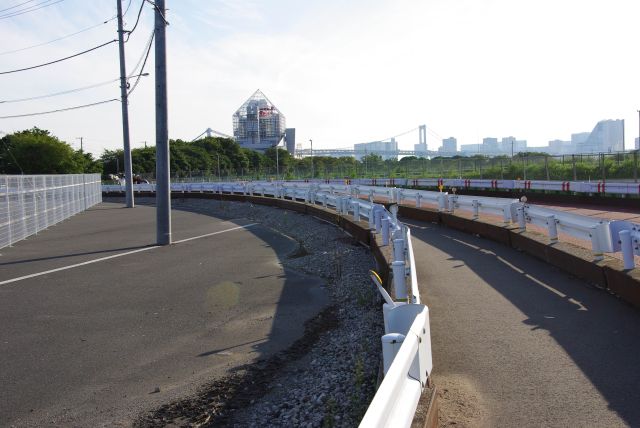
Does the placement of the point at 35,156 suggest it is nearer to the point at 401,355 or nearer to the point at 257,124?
the point at 401,355

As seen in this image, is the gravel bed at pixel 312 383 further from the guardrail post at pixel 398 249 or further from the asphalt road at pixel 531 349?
Result: the guardrail post at pixel 398 249

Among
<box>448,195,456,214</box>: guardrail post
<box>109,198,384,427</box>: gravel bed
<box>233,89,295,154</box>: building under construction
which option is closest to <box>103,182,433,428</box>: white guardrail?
<box>109,198,384,427</box>: gravel bed

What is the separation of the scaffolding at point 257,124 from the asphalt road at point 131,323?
6857 inches

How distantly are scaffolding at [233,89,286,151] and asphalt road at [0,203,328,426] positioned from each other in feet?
571

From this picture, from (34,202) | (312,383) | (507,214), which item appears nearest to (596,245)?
(312,383)

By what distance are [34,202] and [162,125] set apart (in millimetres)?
7703

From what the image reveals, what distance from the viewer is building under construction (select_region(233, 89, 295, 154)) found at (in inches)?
7490

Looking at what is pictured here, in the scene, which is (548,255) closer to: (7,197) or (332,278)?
(332,278)

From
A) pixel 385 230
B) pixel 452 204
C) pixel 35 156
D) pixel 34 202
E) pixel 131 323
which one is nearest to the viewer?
pixel 131 323

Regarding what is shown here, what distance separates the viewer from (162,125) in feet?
62.7

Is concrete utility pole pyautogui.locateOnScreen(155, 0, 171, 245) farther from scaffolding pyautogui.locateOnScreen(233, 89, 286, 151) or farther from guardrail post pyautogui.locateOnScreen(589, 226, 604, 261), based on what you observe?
scaffolding pyautogui.locateOnScreen(233, 89, 286, 151)

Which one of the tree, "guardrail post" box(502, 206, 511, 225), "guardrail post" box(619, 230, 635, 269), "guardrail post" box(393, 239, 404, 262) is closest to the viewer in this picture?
"guardrail post" box(393, 239, 404, 262)

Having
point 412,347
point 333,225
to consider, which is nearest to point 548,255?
point 412,347

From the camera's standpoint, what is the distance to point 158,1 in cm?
1917
